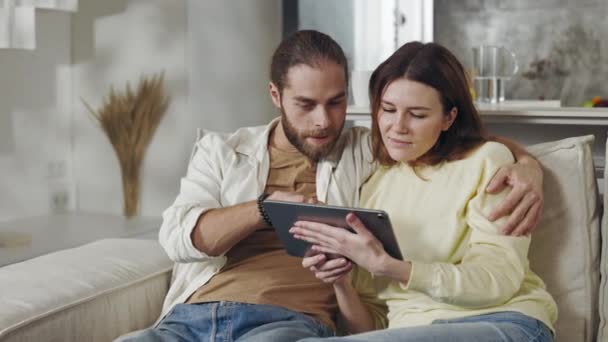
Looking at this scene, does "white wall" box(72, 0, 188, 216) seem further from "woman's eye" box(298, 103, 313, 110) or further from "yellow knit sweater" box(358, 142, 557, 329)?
"yellow knit sweater" box(358, 142, 557, 329)

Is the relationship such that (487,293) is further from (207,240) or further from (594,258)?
(207,240)

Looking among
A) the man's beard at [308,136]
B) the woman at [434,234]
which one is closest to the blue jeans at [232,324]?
the woman at [434,234]

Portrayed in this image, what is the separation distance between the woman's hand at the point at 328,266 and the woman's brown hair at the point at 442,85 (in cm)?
29

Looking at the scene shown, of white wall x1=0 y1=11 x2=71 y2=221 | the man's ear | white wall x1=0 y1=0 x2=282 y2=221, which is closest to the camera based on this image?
the man's ear

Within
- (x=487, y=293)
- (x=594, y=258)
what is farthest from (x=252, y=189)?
(x=594, y=258)

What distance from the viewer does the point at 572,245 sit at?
5.90 feet

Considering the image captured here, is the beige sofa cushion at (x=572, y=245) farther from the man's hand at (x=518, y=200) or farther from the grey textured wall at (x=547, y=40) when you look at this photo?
the grey textured wall at (x=547, y=40)

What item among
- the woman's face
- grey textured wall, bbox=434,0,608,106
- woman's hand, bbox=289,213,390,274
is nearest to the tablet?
woman's hand, bbox=289,213,390,274

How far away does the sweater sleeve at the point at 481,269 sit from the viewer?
158 centimetres

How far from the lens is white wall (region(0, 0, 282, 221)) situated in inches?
158

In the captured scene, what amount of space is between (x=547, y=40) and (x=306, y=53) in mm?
2125

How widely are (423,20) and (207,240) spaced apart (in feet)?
8.00

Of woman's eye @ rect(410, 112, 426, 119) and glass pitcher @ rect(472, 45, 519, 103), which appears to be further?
glass pitcher @ rect(472, 45, 519, 103)

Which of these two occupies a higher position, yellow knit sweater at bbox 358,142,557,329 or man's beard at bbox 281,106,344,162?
man's beard at bbox 281,106,344,162
